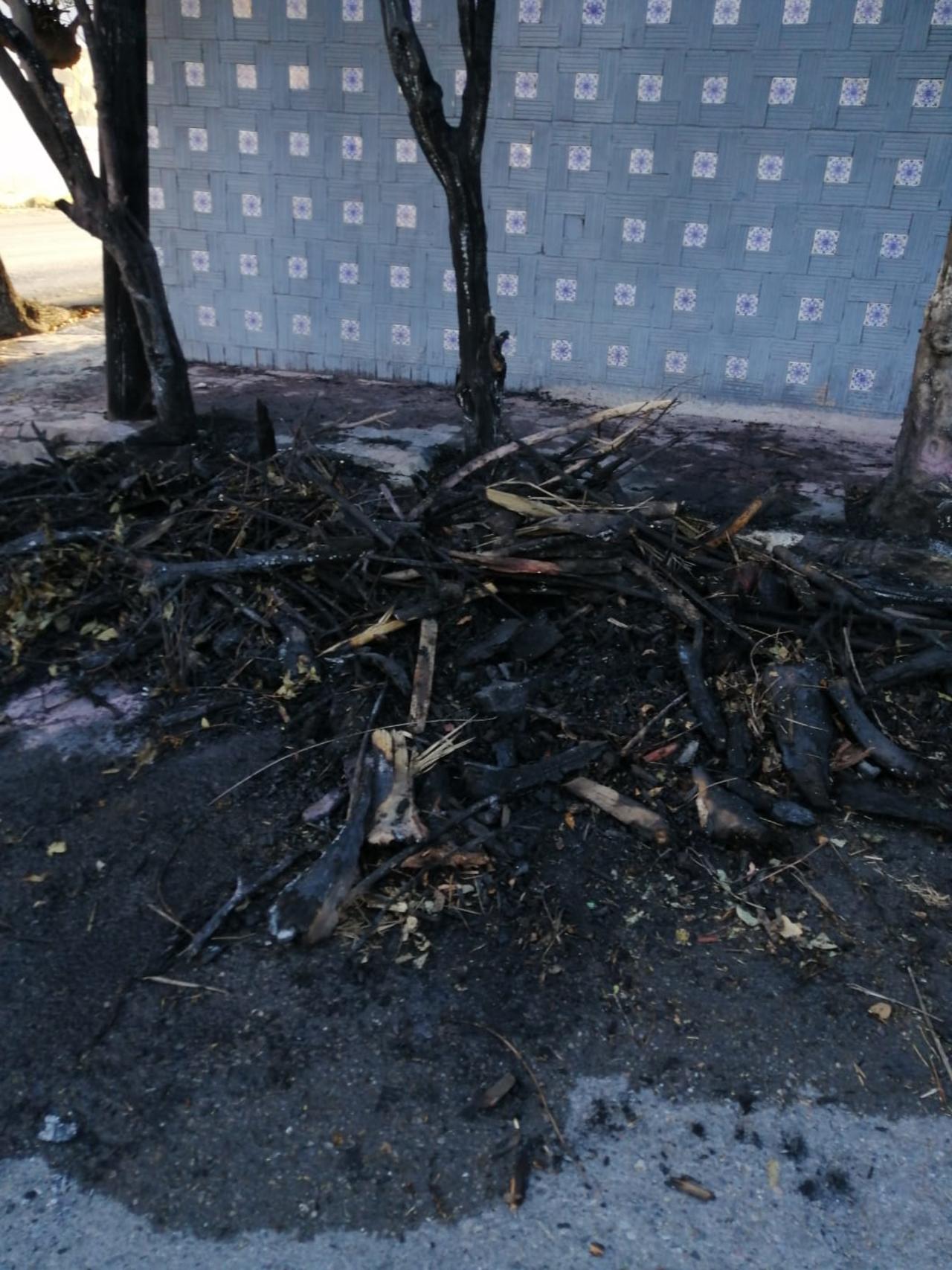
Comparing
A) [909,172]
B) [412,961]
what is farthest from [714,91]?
[412,961]

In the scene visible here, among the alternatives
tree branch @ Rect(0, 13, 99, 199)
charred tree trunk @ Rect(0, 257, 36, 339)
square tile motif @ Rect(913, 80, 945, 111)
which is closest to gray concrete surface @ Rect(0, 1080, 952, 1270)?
tree branch @ Rect(0, 13, 99, 199)

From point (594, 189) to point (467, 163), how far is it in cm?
257

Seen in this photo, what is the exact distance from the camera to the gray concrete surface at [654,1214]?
216 cm

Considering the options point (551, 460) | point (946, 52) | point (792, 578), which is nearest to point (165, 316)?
point (551, 460)

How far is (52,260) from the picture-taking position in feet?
48.6

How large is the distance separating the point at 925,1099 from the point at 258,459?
188 inches

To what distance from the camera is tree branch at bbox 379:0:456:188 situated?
507 cm

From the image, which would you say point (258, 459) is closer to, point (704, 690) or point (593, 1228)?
point (704, 690)

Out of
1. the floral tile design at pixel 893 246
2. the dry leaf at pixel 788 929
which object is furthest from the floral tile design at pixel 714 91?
the dry leaf at pixel 788 929

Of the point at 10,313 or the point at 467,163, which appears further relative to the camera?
the point at 10,313

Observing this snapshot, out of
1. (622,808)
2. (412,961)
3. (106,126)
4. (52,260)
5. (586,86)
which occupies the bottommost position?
(412,961)

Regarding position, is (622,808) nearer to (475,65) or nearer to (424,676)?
(424,676)

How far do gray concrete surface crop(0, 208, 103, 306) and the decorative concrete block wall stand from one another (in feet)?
9.24

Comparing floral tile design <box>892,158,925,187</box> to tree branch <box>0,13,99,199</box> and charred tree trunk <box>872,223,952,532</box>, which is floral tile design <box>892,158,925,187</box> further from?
tree branch <box>0,13,99,199</box>
